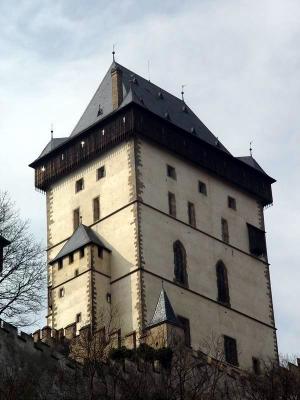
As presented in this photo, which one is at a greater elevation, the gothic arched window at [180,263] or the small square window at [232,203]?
the small square window at [232,203]

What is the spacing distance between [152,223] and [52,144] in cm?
794

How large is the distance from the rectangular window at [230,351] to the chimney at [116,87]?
11.1 m

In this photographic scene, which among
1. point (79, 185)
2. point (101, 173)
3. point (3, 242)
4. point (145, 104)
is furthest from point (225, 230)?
point (3, 242)

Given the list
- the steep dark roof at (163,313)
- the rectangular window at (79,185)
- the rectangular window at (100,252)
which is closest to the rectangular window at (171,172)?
the rectangular window at (79,185)

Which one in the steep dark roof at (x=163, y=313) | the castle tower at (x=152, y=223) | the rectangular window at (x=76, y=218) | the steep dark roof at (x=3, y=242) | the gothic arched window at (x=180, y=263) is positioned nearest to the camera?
the steep dark roof at (x=3, y=242)

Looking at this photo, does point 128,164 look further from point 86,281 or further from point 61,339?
point 61,339

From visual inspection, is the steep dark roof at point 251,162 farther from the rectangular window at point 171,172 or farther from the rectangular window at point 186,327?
the rectangular window at point 186,327

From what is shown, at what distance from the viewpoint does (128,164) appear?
52.8 m

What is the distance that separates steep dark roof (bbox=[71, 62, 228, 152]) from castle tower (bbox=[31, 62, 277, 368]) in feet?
0.34

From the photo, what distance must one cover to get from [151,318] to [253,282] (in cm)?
821

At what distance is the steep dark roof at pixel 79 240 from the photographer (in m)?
51.6

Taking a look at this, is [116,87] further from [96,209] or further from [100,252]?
[100,252]

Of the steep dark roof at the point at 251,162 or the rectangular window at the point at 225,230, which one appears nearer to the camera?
the rectangular window at the point at 225,230

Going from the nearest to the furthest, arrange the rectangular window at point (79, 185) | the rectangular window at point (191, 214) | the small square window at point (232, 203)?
the rectangular window at point (191, 214)
the rectangular window at point (79, 185)
the small square window at point (232, 203)
